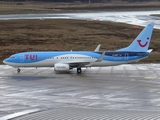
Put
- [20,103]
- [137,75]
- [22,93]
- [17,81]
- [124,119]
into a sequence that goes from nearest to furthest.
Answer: [124,119] → [20,103] → [22,93] → [17,81] → [137,75]

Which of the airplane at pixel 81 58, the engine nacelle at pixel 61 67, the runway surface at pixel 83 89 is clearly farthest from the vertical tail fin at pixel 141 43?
the engine nacelle at pixel 61 67

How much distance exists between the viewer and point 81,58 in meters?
57.0

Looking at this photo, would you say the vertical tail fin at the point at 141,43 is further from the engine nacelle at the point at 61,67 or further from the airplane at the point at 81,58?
the engine nacelle at the point at 61,67

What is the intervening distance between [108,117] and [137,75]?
34.9 meters

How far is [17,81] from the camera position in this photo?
168 feet

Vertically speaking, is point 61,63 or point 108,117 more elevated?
point 108,117

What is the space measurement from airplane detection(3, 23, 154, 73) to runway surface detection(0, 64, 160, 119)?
127cm

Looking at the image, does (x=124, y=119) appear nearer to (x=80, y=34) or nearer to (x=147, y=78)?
(x=147, y=78)

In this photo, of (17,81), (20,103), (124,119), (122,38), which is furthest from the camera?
(122,38)

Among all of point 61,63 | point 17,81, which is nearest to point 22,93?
point 17,81

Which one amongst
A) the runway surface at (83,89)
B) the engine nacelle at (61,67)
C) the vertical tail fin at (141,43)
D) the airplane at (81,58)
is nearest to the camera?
the runway surface at (83,89)

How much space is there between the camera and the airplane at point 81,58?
56750 millimetres

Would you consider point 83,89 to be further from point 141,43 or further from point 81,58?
point 141,43

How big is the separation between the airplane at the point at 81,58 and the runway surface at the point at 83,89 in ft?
4.15
